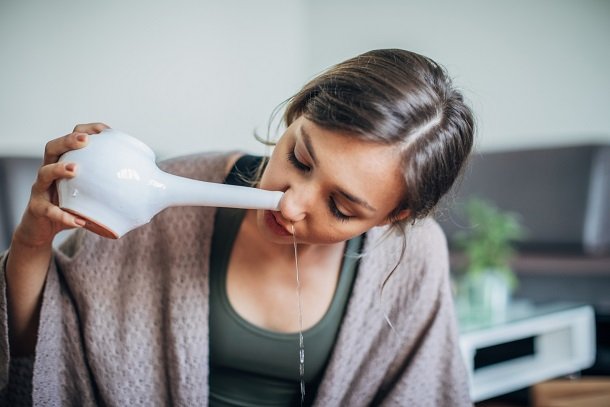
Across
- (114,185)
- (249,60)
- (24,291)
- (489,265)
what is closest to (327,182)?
(114,185)

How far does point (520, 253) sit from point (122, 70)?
1.57m

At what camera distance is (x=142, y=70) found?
1.42m

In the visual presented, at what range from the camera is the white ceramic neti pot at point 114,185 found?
53 cm

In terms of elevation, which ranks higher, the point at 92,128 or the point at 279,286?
the point at 92,128

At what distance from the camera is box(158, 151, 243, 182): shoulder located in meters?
0.86

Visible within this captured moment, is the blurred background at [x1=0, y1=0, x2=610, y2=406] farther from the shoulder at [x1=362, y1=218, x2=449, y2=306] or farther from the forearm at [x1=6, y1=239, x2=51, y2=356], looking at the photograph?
the forearm at [x1=6, y1=239, x2=51, y2=356]

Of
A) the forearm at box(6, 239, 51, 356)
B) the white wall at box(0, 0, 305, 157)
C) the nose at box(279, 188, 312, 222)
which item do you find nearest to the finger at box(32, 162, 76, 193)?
the forearm at box(6, 239, 51, 356)

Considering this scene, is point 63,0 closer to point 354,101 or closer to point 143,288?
point 143,288

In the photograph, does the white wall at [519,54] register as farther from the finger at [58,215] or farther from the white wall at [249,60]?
the finger at [58,215]

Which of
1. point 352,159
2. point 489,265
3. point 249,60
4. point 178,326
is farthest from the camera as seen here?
point 249,60

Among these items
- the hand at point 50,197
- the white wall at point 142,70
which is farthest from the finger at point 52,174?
the white wall at point 142,70

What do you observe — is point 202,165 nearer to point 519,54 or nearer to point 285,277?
point 285,277

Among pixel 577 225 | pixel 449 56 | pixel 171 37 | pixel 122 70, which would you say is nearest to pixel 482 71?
pixel 449 56

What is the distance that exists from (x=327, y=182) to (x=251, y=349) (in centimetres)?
34
